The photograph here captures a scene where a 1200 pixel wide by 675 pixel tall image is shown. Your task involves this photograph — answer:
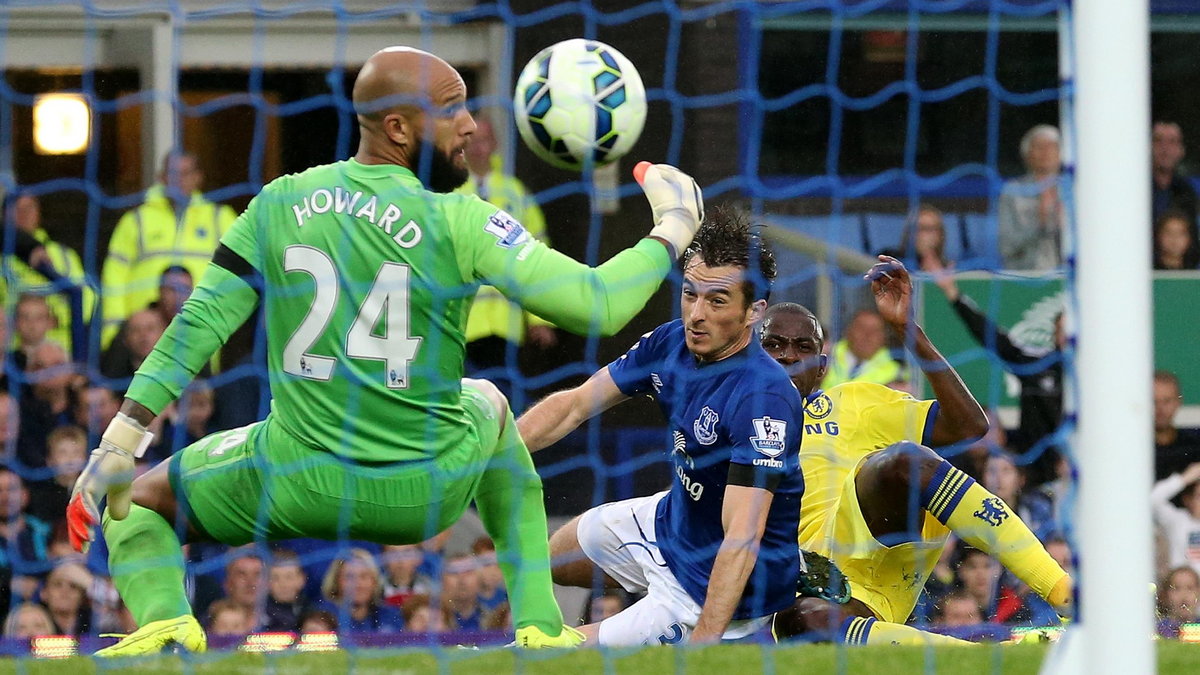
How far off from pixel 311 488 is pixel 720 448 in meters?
1.44

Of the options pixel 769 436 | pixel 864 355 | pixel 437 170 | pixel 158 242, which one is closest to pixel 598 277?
pixel 437 170

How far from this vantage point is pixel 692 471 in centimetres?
582

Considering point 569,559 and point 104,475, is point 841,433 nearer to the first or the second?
point 569,559

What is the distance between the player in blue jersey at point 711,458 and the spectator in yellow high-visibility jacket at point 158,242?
97.9 inches

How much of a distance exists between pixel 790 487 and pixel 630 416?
10.8 ft

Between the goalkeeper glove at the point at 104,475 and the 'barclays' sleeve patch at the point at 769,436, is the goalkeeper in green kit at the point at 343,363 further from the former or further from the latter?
the 'barclays' sleeve patch at the point at 769,436

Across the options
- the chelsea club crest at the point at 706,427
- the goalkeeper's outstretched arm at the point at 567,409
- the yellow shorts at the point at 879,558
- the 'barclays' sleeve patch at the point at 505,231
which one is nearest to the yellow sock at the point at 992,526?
the yellow shorts at the point at 879,558

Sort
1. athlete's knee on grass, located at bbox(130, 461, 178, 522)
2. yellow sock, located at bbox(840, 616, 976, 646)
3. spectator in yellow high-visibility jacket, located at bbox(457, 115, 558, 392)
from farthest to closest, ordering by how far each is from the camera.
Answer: spectator in yellow high-visibility jacket, located at bbox(457, 115, 558, 392), yellow sock, located at bbox(840, 616, 976, 646), athlete's knee on grass, located at bbox(130, 461, 178, 522)

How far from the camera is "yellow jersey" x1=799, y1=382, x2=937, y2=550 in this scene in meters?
6.43

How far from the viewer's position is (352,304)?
4.85 metres

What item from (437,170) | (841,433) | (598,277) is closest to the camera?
(598,277)

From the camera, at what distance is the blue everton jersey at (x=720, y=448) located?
5594 mm

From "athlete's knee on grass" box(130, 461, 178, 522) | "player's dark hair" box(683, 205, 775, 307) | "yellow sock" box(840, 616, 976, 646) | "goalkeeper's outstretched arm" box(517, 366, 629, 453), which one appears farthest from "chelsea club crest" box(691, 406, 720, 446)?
"athlete's knee on grass" box(130, 461, 178, 522)

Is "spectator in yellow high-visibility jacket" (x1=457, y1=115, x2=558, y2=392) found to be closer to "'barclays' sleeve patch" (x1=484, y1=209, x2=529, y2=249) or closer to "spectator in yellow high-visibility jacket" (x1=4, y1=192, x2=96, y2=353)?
"spectator in yellow high-visibility jacket" (x1=4, y1=192, x2=96, y2=353)
